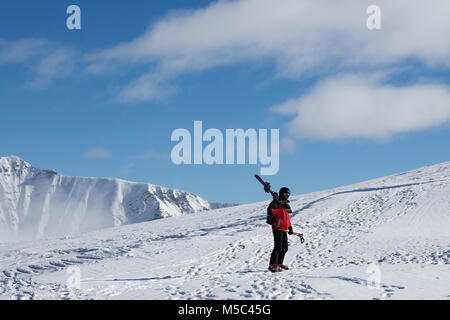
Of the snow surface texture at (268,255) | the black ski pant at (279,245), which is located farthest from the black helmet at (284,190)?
the snow surface texture at (268,255)

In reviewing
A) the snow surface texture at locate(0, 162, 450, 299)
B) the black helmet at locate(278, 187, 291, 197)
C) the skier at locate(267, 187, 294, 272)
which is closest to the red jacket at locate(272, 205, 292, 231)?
the skier at locate(267, 187, 294, 272)

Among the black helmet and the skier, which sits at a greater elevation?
the black helmet

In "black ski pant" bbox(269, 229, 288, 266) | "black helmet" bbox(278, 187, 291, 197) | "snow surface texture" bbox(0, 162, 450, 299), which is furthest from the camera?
"black ski pant" bbox(269, 229, 288, 266)

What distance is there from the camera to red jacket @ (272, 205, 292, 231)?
10945 millimetres

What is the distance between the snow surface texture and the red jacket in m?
1.12

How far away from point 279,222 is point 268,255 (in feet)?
16.6

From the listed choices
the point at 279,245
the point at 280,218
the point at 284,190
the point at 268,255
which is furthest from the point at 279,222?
the point at 268,255

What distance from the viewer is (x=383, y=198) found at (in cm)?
2383

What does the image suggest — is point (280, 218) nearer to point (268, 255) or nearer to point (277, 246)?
point (277, 246)

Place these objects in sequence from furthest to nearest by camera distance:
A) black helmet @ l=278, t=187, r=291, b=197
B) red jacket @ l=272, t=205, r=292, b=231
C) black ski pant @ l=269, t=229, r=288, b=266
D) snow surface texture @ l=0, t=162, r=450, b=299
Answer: black ski pant @ l=269, t=229, r=288, b=266 → red jacket @ l=272, t=205, r=292, b=231 → black helmet @ l=278, t=187, r=291, b=197 → snow surface texture @ l=0, t=162, r=450, b=299

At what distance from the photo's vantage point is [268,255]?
15750 millimetres

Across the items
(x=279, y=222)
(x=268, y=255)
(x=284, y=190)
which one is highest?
(x=284, y=190)

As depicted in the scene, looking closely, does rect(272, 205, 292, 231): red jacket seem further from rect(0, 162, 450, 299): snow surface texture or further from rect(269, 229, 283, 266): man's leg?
rect(0, 162, 450, 299): snow surface texture
